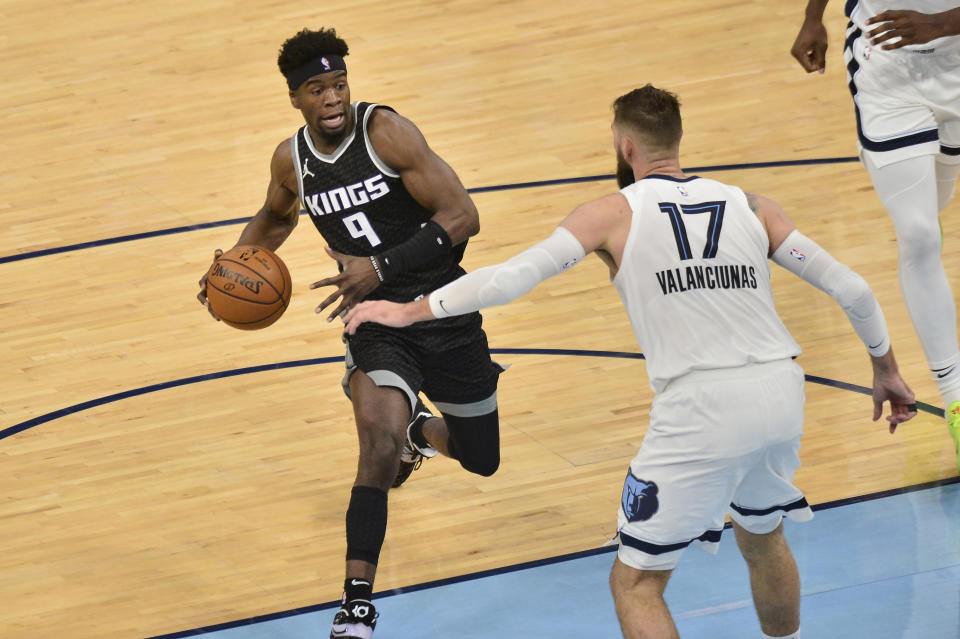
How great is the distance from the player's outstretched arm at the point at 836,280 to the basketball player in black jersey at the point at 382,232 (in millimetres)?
1473

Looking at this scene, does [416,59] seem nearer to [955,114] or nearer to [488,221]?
[488,221]

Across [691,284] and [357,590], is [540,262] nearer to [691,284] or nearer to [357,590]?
[691,284]

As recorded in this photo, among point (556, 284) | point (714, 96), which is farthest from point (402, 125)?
point (714, 96)

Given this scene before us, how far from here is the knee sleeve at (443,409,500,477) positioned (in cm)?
607

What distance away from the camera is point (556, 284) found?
8609mm

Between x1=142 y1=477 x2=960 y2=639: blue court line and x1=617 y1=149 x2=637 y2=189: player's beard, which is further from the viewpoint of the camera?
x1=142 y1=477 x2=960 y2=639: blue court line

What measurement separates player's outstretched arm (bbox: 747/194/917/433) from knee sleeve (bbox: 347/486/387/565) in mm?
1658

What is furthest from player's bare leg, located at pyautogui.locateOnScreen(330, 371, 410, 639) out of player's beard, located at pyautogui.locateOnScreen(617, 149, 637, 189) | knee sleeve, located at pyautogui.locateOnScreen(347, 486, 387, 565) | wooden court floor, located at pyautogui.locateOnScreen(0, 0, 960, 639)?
player's beard, located at pyautogui.locateOnScreen(617, 149, 637, 189)

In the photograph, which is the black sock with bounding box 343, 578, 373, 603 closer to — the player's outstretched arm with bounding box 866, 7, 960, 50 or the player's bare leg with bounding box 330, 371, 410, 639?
the player's bare leg with bounding box 330, 371, 410, 639

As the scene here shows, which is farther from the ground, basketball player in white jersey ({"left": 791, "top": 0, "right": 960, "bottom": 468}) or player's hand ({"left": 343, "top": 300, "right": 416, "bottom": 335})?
player's hand ({"left": 343, "top": 300, "right": 416, "bottom": 335})

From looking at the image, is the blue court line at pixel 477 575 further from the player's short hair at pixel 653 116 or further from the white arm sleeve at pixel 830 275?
the player's short hair at pixel 653 116

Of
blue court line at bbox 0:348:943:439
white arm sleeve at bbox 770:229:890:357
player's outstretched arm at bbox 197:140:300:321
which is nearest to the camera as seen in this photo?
white arm sleeve at bbox 770:229:890:357

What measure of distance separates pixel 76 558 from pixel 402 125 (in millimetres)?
2187

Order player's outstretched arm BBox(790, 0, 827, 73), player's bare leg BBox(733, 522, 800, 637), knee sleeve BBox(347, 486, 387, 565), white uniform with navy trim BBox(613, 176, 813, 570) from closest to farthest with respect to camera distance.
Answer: white uniform with navy trim BBox(613, 176, 813, 570) < player's bare leg BBox(733, 522, 800, 637) < knee sleeve BBox(347, 486, 387, 565) < player's outstretched arm BBox(790, 0, 827, 73)
